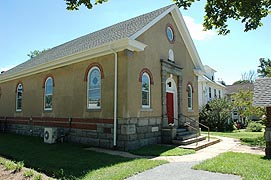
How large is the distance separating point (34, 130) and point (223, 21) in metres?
14.1

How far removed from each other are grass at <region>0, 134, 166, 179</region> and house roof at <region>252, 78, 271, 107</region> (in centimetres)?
472

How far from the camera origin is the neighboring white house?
2850 centimetres

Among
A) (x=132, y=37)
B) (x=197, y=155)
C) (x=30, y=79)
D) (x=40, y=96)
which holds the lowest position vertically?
(x=197, y=155)

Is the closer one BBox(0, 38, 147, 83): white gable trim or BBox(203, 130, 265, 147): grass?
BBox(0, 38, 147, 83): white gable trim

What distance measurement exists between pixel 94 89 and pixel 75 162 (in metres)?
4.78

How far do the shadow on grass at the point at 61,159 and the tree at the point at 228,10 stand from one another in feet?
15.5

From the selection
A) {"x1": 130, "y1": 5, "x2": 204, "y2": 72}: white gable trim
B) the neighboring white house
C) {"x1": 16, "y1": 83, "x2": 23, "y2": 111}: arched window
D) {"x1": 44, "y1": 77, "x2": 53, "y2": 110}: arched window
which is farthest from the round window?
{"x1": 16, "y1": 83, "x2": 23, "y2": 111}: arched window

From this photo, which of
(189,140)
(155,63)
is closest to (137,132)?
(189,140)

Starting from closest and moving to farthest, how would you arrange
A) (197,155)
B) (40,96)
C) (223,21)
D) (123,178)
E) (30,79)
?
(123,178) → (223,21) → (197,155) → (40,96) → (30,79)

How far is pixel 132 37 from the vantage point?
10812 millimetres

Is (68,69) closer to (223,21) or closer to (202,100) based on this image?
(223,21)

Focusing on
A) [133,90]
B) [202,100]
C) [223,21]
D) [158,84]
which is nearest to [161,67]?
[158,84]

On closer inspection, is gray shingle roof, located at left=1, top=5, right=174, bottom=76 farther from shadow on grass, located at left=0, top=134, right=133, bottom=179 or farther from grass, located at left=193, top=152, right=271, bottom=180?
grass, located at left=193, top=152, right=271, bottom=180

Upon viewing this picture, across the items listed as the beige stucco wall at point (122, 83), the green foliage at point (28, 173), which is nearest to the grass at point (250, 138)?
the beige stucco wall at point (122, 83)
